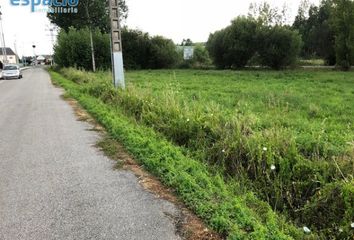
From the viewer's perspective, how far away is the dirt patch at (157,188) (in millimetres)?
3539

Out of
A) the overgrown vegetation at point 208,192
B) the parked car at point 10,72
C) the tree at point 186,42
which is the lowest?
the overgrown vegetation at point 208,192

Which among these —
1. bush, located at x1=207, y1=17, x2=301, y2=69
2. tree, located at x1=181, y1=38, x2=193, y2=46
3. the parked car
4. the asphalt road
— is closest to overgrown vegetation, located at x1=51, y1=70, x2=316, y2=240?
the asphalt road

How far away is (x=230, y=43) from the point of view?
4353 centimetres

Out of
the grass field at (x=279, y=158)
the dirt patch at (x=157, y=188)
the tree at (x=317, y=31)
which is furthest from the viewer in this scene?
the tree at (x=317, y=31)

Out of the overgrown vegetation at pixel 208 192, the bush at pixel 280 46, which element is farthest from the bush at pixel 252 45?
the overgrown vegetation at pixel 208 192

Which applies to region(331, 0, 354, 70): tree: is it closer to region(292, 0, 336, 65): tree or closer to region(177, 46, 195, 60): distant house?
region(292, 0, 336, 65): tree

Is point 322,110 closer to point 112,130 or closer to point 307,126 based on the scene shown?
point 307,126

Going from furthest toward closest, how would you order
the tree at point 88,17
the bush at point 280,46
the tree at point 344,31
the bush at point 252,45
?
the tree at point 88,17 → the bush at point 252,45 → the bush at point 280,46 → the tree at point 344,31

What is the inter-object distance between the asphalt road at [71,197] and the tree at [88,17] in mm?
36929

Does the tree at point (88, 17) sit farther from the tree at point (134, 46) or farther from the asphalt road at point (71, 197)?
the asphalt road at point (71, 197)

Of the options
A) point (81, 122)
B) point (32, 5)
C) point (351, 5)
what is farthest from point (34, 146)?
point (351, 5)

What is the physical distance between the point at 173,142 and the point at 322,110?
5.75 meters

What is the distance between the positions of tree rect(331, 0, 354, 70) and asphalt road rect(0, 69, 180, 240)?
116 feet

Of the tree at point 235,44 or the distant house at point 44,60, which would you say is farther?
the distant house at point 44,60
